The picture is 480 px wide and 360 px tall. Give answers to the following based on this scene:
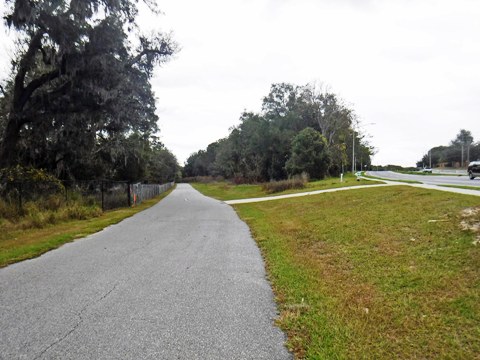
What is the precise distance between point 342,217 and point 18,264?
348 inches

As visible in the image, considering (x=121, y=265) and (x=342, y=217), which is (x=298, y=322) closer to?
(x=121, y=265)

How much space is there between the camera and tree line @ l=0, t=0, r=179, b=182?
12773 mm

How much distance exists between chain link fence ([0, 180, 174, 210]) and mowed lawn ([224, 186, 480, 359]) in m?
10.1

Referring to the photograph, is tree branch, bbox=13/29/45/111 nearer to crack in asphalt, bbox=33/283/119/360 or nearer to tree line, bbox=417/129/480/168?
crack in asphalt, bbox=33/283/119/360

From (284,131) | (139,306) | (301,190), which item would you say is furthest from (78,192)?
(284,131)

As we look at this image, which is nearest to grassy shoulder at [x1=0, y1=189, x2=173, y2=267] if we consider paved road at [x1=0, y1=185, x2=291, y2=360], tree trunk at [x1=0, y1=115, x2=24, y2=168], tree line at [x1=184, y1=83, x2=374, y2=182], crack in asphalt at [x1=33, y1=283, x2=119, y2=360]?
paved road at [x1=0, y1=185, x2=291, y2=360]

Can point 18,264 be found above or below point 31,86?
below

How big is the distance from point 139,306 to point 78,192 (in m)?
14.3

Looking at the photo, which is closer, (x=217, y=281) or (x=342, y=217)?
(x=217, y=281)

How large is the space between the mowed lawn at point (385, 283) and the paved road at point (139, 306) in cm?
45

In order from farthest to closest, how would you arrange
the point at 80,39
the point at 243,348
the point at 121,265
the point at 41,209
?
the point at 80,39
the point at 41,209
the point at 121,265
the point at 243,348

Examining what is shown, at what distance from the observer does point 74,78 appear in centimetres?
1412

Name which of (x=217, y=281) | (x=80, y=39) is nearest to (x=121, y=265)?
(x=217, y=281)

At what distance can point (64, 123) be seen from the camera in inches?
660
